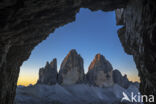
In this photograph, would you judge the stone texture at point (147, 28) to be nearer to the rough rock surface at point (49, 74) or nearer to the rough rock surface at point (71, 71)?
the rough rock surface at point (49, 74)

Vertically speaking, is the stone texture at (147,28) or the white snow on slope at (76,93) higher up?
the stone texture at (147,28)

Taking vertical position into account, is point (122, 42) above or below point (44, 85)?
above

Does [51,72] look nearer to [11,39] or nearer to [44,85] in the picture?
[44,85]

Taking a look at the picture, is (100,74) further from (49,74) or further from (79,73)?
(49,74)

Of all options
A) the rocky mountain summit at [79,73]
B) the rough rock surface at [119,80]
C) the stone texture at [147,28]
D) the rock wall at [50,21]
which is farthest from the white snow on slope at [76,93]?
the stone texture at [147,28]

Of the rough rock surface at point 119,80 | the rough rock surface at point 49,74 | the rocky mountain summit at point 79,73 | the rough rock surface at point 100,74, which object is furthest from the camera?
the rough rock surface at point 119,80

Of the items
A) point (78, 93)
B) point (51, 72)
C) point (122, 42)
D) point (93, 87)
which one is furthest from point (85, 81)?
point (122, 42)
